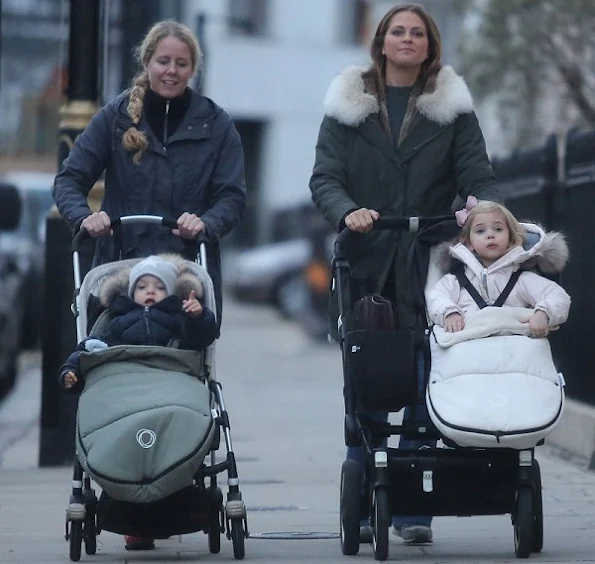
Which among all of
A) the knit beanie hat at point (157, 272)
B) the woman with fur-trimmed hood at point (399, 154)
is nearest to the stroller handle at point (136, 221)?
the knit beanie hat at point (157, 272)

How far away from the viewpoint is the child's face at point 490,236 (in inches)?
249

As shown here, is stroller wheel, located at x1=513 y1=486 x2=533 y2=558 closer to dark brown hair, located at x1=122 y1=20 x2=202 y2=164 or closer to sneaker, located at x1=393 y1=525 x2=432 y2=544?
sneaker, located at x1=393 y1=525 x2=432 y2=544

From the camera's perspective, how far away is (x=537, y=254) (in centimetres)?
632

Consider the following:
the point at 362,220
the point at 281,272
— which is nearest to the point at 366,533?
the point at 362,220

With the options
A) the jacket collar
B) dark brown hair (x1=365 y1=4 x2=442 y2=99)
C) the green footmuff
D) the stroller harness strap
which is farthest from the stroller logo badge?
dark brown hair (x1=365 y1=4 x2=442 y2=99)

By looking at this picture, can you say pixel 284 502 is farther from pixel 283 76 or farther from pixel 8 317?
pixel 283 76

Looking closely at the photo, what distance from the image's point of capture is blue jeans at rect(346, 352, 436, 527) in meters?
6.43

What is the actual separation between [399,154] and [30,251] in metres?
12.4

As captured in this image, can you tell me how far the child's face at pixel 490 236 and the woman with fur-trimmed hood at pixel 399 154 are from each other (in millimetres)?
419

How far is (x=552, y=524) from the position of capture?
24.0ft

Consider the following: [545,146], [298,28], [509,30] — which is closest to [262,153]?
[298,28]

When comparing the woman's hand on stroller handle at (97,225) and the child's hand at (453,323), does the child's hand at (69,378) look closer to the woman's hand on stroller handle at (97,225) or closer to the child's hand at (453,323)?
the woman's hand on stroller handle at (97,225)

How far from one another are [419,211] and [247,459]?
356 centimetres

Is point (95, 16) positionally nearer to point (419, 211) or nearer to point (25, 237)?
point (419, 211)
